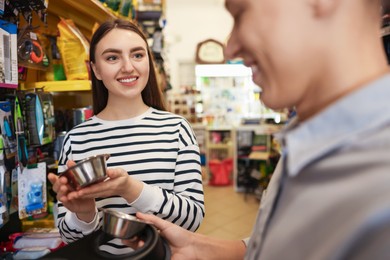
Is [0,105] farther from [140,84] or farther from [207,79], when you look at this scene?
[207,79]

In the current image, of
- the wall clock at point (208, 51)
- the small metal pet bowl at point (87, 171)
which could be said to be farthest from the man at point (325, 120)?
the wall clock at point (208, 51)

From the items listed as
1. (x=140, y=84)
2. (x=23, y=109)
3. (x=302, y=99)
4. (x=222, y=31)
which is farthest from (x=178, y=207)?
(x=222, y=31)

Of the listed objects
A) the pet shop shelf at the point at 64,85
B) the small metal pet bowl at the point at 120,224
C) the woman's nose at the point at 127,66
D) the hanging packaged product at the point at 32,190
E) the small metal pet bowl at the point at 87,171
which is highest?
the woman's nose at the point at 127,66

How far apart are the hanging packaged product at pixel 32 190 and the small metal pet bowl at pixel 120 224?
83 cm

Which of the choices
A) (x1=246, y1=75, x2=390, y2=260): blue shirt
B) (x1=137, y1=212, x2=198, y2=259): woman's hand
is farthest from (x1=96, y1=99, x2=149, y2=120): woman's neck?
(x1=246, y1=75, x2=390, y2=260): blue shirt

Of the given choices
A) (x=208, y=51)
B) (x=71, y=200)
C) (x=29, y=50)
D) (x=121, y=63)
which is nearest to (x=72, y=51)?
(x=29, y=50)

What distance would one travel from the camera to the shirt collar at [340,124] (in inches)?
18.0

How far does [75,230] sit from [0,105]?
0.59m

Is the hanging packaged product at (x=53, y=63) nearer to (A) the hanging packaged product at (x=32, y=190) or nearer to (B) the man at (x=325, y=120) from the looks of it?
(A) the hanging packaged product at (x=32, y=190)

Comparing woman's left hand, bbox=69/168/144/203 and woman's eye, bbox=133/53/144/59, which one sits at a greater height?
woman's eye, bbox=133/53/144/59

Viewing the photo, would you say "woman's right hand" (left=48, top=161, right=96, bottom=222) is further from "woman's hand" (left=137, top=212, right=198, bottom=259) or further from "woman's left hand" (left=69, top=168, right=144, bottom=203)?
"woman's hand" (left=137, top=212, right=198, bottom=259)

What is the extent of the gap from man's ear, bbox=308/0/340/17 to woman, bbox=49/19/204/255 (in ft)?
2.68

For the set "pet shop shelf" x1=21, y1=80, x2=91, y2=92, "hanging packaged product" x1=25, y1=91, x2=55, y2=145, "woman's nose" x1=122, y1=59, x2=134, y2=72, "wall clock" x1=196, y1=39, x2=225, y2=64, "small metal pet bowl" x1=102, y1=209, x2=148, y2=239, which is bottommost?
"small metal pet bowl" x1=102, y1=209, x2=148, y2=239

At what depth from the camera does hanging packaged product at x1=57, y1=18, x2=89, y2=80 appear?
1.75 meters
